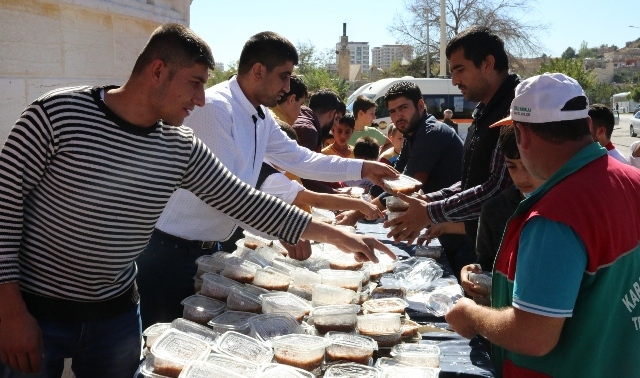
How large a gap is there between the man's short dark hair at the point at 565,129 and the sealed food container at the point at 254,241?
1899 millimetres

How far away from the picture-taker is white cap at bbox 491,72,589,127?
5.68 feet

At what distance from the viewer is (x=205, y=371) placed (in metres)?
1.90

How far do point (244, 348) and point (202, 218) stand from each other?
105cm

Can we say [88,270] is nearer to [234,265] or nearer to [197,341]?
[197,341]

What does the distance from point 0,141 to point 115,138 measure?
6.90 feet

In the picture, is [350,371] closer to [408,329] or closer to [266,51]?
[408,329]

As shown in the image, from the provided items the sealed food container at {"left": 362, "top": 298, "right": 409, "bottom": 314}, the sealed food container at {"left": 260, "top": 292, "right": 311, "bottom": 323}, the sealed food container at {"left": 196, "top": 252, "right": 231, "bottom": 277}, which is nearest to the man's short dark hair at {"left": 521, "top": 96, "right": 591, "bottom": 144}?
the sealed food container at {"left": 362, "top": 298, "right": 409, "bottom": 314}

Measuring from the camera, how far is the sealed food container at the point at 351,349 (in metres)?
2.11

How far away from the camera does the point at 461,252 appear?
4324 millimetres

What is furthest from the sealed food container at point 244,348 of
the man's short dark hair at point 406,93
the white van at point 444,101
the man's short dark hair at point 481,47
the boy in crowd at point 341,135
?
the white van at point 444,101

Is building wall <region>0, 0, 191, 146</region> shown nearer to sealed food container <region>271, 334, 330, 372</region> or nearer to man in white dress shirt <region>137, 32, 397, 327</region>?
man in white dress shirt <region>137, 32, 397, 327</region>

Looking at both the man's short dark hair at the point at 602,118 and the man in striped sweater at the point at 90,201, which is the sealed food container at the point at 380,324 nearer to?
the man in striped sweater at the point at 90,201

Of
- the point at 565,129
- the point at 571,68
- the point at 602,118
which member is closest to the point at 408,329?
the point at 565,129

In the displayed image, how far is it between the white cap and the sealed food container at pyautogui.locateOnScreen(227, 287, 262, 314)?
1.34 metres
